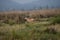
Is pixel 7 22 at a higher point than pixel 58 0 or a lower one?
lower

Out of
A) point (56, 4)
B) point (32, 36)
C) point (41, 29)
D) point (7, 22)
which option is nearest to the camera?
point (32, 36)

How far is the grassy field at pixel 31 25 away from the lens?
16.7ft

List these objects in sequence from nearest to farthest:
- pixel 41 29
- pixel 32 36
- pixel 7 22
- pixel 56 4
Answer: pixel 32 36 → pixel 41 29 → pixel 7 22 → pixel 56 4

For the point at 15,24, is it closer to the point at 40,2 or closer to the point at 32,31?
the point at 32,31

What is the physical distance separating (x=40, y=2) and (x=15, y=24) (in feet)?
4.61

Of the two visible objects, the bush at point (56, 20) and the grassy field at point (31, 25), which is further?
the bush at point (56, 20)

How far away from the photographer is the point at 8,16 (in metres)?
5.89

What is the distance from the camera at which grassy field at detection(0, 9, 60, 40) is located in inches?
200

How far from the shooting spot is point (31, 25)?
5672 millimetres

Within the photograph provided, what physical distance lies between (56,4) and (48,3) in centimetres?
38

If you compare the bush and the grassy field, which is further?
the bush

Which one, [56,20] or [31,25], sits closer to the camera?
[31,25]

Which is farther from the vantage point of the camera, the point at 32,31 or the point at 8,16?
the point at 8,16

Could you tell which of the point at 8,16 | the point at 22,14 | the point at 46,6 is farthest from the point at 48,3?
the point at 8,16
